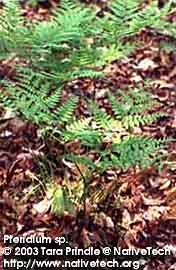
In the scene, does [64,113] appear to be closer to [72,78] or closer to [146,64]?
[72,78]

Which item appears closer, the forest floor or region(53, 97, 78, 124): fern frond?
region(53, 97, 78, 124): fern frond

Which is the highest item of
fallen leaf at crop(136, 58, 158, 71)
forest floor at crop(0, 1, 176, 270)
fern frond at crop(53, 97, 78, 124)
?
fern frond at crop(53, 97, 78, 124)

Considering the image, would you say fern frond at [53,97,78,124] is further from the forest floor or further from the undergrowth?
the forest floor

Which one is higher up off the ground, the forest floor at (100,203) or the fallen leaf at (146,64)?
the fallen leaf at (146,64)

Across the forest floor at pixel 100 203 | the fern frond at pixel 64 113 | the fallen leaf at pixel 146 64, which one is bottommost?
the forest floor at pixel 100 203

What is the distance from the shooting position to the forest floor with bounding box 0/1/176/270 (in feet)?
9.81

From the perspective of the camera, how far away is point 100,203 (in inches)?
121

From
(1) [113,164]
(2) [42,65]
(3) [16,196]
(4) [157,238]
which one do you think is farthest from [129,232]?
(2) [42,65]

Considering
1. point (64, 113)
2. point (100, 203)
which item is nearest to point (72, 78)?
point (64, 113)

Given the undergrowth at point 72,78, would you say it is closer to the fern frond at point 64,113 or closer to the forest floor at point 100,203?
the fern frond at point 64,113

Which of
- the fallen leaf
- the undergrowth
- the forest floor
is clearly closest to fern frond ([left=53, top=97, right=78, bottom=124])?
the undergrowth

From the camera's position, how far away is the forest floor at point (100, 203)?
118 inches

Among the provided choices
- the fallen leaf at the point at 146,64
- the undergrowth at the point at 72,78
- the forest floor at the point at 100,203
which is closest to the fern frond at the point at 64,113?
the undergrowth at the point at 72,78

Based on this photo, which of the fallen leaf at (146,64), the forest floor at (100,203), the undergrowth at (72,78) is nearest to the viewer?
the undergrowth at (72,78)
